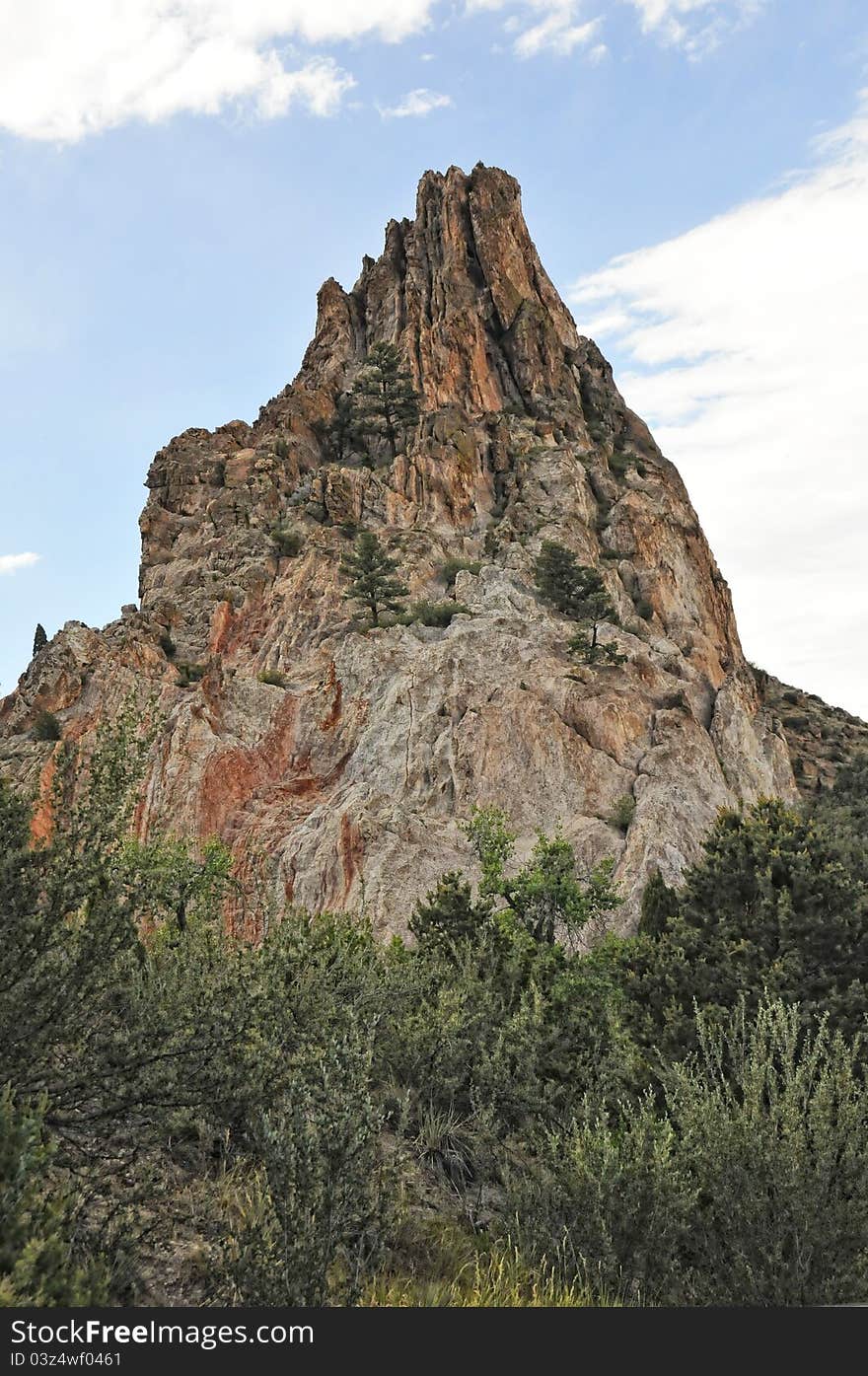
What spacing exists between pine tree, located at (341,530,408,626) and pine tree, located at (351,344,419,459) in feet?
76.3

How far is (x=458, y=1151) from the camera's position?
11.9m

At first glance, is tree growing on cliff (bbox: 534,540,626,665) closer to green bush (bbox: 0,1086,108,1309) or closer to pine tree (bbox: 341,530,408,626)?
pine tree (bbox: 341,530,408,626)

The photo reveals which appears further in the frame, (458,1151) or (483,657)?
(483,657)

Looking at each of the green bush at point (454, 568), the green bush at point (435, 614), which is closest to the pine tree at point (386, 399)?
the green bush at point (454, 568)

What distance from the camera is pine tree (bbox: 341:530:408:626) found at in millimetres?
50938

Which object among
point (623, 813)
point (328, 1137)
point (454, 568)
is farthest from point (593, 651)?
point (328, 1137)

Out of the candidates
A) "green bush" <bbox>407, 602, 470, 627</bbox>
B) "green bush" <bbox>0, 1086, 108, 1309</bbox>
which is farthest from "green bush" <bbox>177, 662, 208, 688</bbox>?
"green bush" <bbox>0, 1086, 108, 1309</bbox>

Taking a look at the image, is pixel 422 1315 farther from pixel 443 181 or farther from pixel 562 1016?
pixel 443 181

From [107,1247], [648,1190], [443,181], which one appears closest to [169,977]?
[107,1247]

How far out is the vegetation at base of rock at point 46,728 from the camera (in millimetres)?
49656

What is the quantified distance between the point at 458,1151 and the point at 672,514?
66027mm

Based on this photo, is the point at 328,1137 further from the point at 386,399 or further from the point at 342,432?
the point at 342,432

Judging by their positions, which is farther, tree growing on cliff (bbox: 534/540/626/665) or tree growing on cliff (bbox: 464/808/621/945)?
tree growing on cliff (bbox: 534/540/626/665)

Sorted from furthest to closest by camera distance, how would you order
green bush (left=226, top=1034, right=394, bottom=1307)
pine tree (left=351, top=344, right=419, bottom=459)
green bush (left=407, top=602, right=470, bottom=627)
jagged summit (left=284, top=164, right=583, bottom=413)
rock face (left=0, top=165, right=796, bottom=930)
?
jagged summit (left=284, top=164, right=583, bottom=413), pine tree (left=351, top=344, right=419, bottom=459), green bush (left=407, top=602, right=470, bottom=627), rock face (left=0, top=165, right=796, bottom=930), green bush (left=226, top=1034, right=394, bottom=1307)
